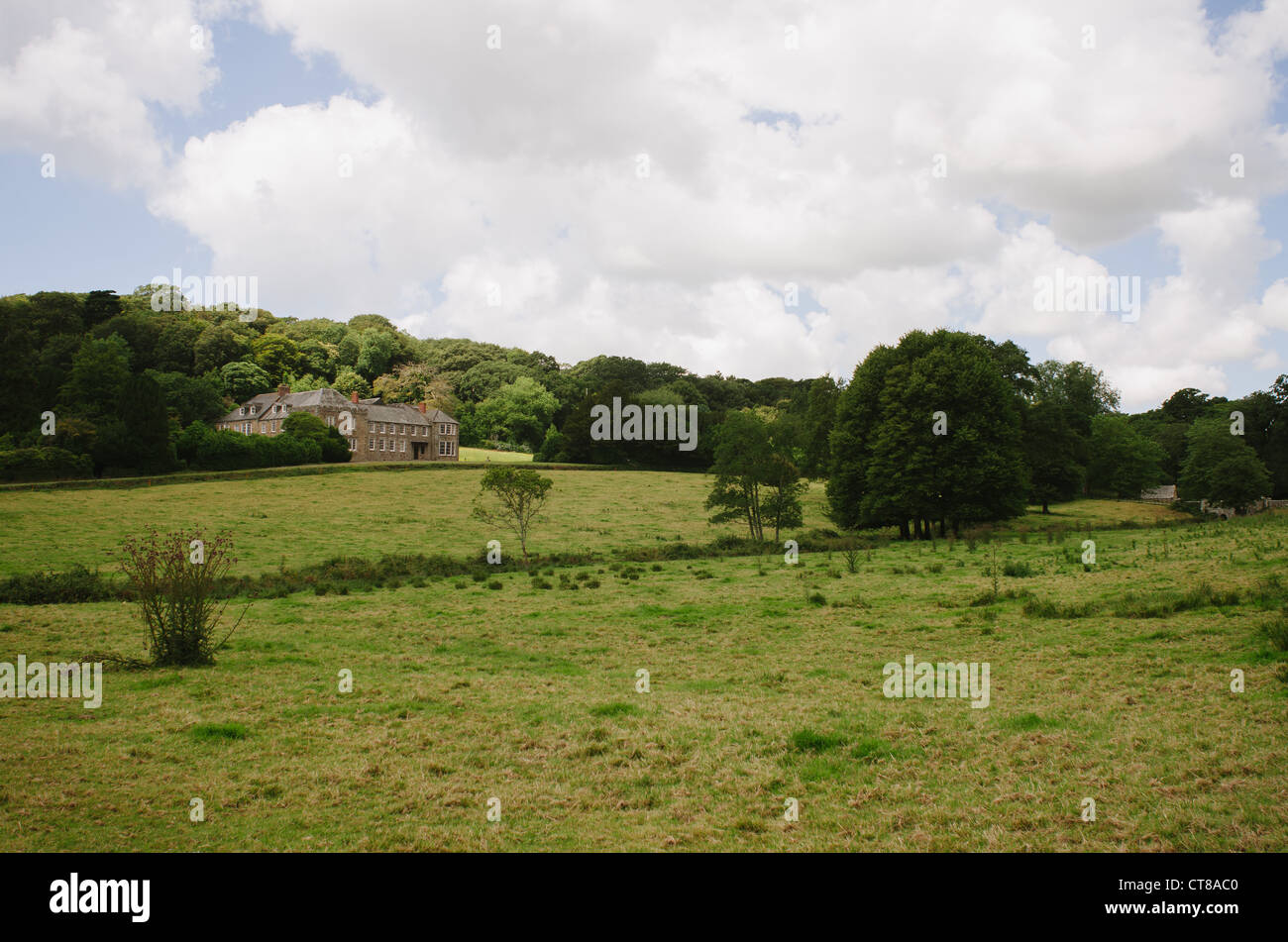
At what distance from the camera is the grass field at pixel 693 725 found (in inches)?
289

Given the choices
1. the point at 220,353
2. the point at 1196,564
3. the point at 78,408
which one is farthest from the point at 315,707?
the point at 220,353

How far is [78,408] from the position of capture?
66.6 m

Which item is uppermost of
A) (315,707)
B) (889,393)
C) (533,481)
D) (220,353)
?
(220,353)

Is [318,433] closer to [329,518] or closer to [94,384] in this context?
[94,384]

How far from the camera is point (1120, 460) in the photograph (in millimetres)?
85375

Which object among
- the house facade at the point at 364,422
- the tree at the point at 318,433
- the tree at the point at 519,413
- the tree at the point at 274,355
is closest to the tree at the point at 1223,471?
the tree at the point at 519,413

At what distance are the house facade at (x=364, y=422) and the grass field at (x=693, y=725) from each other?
246ft

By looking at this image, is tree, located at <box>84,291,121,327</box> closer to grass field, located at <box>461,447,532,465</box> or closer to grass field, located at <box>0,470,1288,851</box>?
grass field, located at <box>461,447,532,465</box>

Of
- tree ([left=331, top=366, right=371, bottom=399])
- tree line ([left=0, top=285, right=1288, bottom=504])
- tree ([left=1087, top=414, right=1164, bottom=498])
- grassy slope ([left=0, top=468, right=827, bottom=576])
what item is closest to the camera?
grassy slope ([left=0, top=468, right=827, bottom=576])

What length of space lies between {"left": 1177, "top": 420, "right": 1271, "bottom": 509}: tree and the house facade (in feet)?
283

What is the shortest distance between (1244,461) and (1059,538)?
3975 centimetres

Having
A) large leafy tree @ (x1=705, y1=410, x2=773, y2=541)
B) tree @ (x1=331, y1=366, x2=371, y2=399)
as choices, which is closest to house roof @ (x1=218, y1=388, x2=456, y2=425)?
tree @ (x1=331, y1=366, x2=371, y2=399)

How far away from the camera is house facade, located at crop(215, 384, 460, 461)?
315ft
